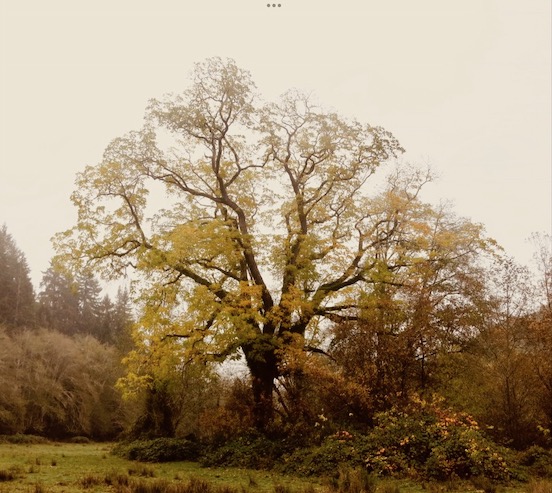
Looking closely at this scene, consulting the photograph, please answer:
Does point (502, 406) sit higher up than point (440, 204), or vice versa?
point (440, 204)

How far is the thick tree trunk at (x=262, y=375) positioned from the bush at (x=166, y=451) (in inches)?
100

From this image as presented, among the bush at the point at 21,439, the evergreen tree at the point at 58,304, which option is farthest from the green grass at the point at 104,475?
the evergreen tree at the point at 58,304

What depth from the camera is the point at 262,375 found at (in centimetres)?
1920

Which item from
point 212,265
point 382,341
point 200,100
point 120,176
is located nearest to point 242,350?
point 212,265

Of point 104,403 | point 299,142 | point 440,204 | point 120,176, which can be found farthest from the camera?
point 104,403

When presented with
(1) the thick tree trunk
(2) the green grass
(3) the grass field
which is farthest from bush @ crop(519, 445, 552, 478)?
(1) the thick tree trunk

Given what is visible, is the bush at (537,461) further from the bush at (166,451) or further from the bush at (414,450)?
the bush at (166,451)

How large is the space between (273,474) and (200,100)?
13813mm

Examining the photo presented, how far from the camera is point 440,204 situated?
27703 mm

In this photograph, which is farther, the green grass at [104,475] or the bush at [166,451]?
the bush at [166,451]

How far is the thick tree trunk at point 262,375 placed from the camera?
18.2 meters

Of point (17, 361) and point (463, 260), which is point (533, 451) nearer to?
point (463, 260)

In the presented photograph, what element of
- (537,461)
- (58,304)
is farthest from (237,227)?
(58,304)

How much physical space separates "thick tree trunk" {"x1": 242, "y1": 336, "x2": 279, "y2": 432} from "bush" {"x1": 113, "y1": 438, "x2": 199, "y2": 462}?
255 cm
